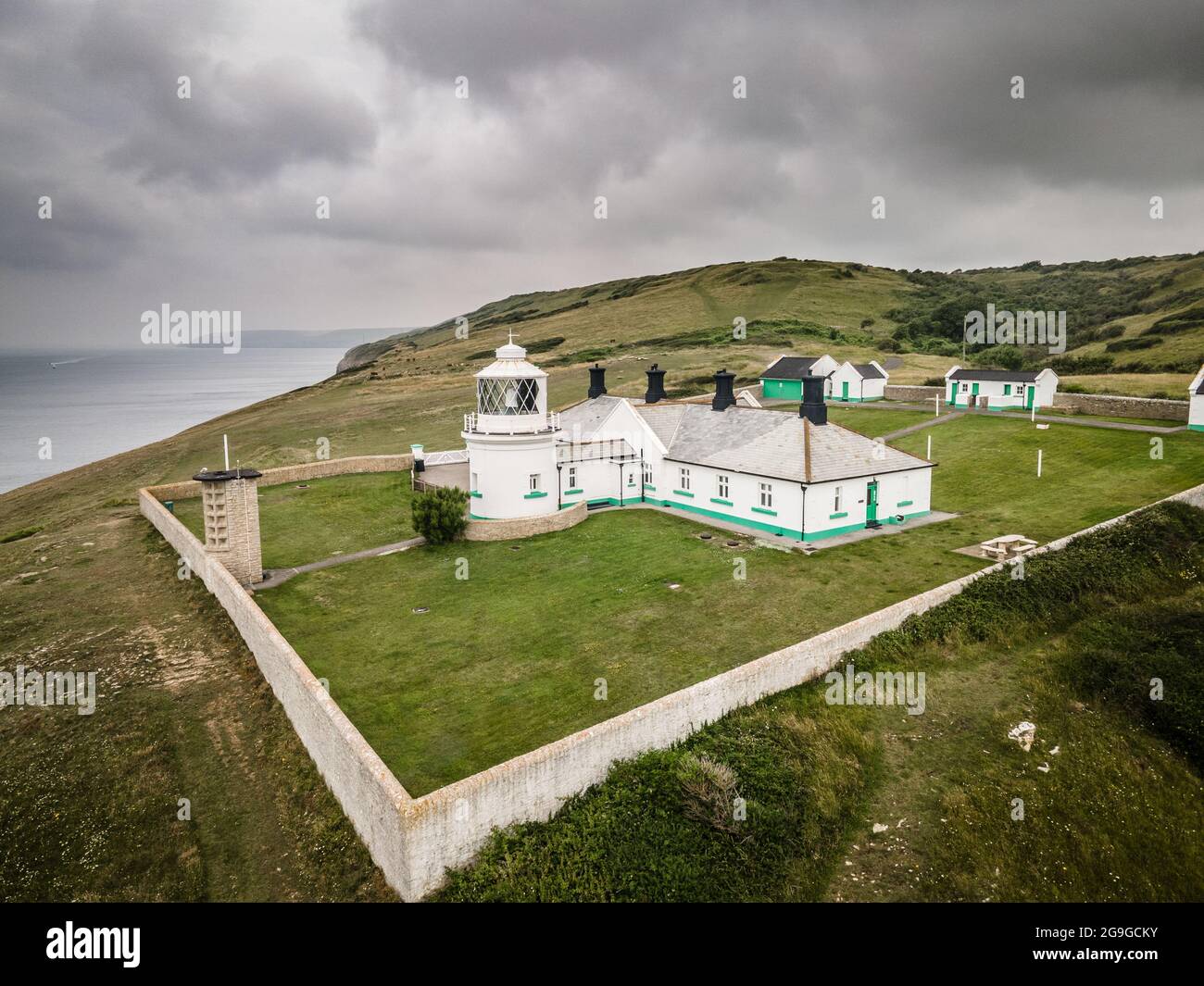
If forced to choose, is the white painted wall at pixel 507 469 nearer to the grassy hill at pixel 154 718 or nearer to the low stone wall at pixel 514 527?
the low stone wall at pixel 514 527

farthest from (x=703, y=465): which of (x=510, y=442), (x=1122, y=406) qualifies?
(x=1122, y=406)

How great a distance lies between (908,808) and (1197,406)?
36345mm

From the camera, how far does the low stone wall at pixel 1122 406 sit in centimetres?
3984

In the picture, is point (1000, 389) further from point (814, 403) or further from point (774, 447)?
point (774, 447)

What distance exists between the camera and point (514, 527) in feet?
90.6

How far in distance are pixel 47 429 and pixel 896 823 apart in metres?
116

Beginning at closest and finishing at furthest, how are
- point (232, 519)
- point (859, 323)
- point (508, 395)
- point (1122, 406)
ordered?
point (232, 519)
point (508, 395)
point (1122, 406)
point (859, 323)

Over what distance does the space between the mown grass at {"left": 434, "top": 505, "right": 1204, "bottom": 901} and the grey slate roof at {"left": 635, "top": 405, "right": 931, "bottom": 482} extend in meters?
9.91

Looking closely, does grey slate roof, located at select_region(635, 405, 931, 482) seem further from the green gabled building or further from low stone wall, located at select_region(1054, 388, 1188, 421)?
the green gabled building

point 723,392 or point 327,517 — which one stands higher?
point 723,392

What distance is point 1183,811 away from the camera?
13461 mm

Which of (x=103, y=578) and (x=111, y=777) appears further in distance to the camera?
(x=103, y=578)
